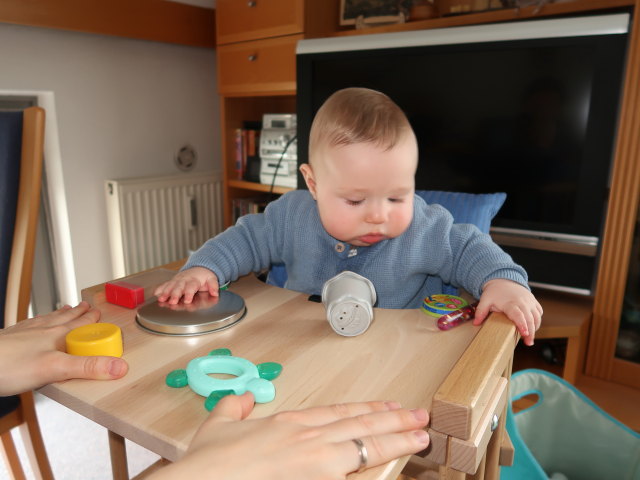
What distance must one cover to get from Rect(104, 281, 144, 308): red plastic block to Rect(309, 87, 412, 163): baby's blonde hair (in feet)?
1.16

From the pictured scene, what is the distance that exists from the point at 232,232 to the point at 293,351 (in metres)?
0.36

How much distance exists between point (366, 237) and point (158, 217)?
5.38 feet

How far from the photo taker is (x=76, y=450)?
1431 millimetres

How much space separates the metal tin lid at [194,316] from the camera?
612mm

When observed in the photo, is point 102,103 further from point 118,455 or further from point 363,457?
point 363,457

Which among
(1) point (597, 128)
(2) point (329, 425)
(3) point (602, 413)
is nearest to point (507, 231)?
(1) point (597, 128)

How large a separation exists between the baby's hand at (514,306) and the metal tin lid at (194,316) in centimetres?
33

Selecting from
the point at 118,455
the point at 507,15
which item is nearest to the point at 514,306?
the point at 118,455

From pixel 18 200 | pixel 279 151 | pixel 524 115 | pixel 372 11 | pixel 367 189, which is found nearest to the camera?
pixel 367 189

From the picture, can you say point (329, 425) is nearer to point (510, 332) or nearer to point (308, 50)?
point (510, 332)

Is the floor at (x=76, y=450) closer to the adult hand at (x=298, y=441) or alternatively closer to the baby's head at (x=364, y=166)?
the baby's head at (x=364, y=166)

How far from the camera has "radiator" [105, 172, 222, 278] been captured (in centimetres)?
208

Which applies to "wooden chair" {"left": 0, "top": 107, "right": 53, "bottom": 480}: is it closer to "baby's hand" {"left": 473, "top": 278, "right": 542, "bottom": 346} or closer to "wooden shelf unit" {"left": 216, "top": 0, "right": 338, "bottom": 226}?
"baby's hand" {"left": 473, "top": 278, "right": 542, "bottom": 346}

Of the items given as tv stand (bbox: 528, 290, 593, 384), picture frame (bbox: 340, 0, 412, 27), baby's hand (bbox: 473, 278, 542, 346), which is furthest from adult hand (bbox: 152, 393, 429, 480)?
picture frame (bbox: 340, 0, 412, 27)
